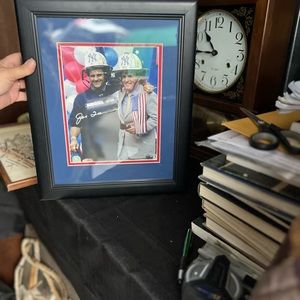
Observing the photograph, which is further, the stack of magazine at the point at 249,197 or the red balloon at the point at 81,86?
the red balloon at the point at 81,86

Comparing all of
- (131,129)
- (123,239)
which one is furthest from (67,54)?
(123,239)

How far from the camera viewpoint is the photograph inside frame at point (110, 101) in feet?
1.84

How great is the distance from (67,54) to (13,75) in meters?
0.11

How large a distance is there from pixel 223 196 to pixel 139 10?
1.08 ft

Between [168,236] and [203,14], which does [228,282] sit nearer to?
[168,236]

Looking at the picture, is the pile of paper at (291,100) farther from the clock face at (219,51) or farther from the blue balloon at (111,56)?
the blue balloon at (111,56)

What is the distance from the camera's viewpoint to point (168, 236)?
1.84 feet

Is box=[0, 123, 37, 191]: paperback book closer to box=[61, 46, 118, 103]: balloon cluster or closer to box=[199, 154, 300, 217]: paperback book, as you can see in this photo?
box=[61, 46, 118, 103]: balloon cluster

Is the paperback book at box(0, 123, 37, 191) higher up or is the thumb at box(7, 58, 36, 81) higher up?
the thumb at box(7, 58, 36, 81)

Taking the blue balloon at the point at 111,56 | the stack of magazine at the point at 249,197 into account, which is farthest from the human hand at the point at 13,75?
the stack of magazine at the point at 249,197

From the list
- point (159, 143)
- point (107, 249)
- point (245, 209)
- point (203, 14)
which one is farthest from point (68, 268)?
point (203, 14)

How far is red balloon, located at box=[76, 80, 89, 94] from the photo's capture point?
0.57 m

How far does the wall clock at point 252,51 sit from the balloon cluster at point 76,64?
26 centimetres

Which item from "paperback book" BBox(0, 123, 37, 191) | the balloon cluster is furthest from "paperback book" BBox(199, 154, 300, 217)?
"paperback book" BBox(0, 123, 37, 191)
